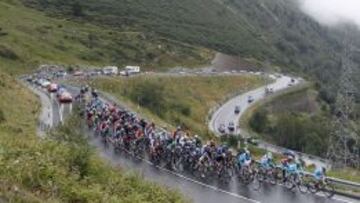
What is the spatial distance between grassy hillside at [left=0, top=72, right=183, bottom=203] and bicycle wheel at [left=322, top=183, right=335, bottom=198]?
32.7 ft

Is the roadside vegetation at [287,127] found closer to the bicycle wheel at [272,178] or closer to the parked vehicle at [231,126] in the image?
the parked vehicle at [231,126]

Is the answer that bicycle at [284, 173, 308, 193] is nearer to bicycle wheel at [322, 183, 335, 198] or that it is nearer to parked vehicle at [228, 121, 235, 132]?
bicycle wheel at [322, 183, 335, 198]

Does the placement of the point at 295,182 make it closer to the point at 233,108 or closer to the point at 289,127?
the point at 233,108

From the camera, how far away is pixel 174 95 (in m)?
109

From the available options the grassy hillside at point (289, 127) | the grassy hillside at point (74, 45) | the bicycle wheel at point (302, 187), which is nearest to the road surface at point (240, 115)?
the grassy hillside at point (289, 127)

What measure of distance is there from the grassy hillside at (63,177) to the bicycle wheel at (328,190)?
32.7 feet

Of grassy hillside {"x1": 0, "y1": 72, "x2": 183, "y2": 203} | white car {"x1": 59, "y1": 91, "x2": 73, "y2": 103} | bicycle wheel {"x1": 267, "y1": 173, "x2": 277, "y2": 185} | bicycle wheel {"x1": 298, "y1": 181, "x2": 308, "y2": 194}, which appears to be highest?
white car {"x1": 59, "y1": 91, "x2": 73, "y2": 103}

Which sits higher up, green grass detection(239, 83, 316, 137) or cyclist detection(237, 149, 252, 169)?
green grass detection(239, 83, 316, 137)

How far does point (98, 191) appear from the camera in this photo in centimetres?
1439

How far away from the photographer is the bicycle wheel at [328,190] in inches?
1057

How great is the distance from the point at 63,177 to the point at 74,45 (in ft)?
432

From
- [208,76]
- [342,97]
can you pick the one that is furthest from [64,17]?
[342,97]

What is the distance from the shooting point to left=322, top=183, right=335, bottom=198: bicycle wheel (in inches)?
1057

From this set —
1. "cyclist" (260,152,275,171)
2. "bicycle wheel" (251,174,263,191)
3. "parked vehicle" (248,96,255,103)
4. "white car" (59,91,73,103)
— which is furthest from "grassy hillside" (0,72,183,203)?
"parked vehicle" (248,96,255,103)
